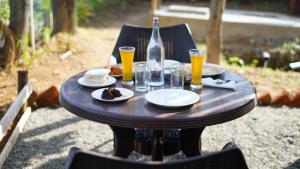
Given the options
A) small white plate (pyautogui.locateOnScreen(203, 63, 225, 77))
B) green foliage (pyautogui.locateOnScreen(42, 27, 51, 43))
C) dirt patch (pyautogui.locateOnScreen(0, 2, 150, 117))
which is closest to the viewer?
small white plate (pyautogui.locateOnScreen(203, 63, 225, 77))

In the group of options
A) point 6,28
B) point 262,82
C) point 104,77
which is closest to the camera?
point 104,77

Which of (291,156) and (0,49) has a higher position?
(0,49)

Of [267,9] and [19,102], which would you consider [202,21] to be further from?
[19,102]

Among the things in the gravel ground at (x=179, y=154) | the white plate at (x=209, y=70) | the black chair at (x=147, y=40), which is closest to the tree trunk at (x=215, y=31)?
the gravel ground at (x=179, y=154)

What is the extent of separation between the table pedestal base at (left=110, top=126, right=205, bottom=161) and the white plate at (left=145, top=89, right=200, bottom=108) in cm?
32

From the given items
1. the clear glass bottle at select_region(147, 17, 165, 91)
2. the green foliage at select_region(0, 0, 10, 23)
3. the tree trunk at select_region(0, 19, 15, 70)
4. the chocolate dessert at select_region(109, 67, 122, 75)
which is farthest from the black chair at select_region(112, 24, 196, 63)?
the green foliage at select_region(0, 0, 10, 23)

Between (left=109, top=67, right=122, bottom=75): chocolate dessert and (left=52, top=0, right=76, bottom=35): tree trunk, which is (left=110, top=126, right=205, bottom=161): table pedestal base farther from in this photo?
(left=52, top=0, right=76, bottom=35): tree trunk

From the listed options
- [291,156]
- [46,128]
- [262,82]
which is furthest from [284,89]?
[46,128]

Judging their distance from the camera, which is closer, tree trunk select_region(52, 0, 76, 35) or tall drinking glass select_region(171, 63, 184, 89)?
tall drinking glass select_region(171, 63, 184, 89)

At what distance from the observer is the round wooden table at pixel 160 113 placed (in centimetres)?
182

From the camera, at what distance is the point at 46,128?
3.53 metres

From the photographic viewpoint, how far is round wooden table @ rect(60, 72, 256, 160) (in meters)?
1.82

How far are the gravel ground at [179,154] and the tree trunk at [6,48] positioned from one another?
0.94 metres

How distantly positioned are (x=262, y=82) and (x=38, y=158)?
9.32ft
